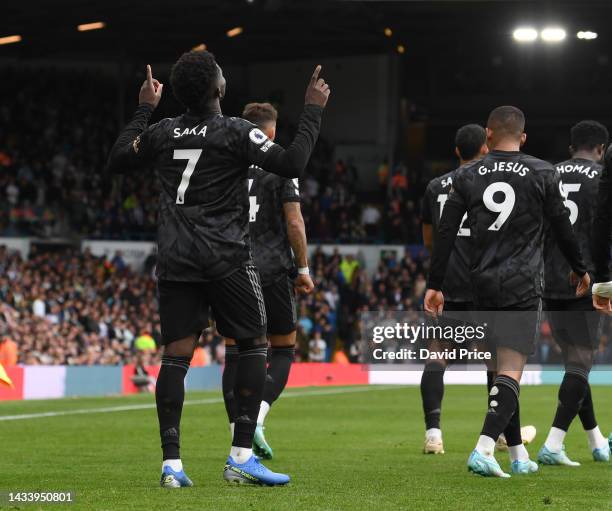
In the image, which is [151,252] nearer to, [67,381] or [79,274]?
[79,274]

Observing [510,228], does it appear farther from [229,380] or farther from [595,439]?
[229,380]

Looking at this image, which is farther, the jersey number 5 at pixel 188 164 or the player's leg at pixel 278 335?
the player's leg at pixel 278 335

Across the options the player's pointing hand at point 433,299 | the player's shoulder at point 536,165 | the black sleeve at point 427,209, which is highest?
the player's shoulder at point 536,165

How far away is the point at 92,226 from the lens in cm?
3456

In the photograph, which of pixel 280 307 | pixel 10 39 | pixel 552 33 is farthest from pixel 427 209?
pixel 10 39

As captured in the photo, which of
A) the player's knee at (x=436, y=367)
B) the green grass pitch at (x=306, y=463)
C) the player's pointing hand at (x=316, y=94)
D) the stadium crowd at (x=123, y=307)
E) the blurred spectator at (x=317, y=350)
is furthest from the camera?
the blurred spectator at (x=317, y=350)

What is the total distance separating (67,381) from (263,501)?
17.2 metres

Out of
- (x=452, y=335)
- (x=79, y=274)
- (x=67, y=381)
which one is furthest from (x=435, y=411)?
(x=79, y=274)

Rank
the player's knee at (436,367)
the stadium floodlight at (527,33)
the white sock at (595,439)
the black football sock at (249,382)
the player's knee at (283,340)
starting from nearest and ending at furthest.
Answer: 1. the black football sock at (249,382)
2. the white sock at (595,439)
3. the player's knee at (283,340)
4. the player's knee at (436,367)
5. the stadium floodlight at (527,33)

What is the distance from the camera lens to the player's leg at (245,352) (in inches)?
281

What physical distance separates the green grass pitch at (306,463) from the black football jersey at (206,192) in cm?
120

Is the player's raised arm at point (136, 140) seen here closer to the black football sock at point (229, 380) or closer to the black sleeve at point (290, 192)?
the black sleeve at point (290, 192)

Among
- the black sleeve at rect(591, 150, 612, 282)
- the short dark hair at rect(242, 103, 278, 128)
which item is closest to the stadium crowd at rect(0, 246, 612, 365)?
the short dark hair at rect(242, 103, 278, 128)

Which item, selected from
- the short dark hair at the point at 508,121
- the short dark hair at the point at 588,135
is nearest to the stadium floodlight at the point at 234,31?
the short dark hair at the point at 588,135
